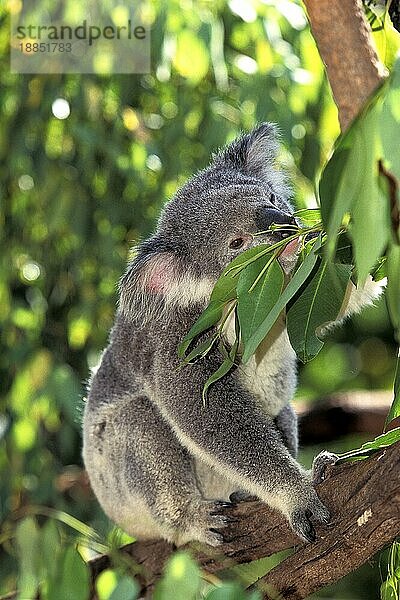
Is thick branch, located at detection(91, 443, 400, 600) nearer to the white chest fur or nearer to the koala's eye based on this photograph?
the white chest fur

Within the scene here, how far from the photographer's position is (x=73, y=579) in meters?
1.42

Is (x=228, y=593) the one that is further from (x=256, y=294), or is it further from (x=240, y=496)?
(x=240, y=496)

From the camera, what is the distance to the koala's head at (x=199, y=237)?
2403 mm

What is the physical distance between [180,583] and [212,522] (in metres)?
1.33

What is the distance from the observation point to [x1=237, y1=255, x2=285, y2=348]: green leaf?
139cm

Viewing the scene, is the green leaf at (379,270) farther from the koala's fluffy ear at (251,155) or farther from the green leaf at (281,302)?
the koala's fluffy ear at (251,155)

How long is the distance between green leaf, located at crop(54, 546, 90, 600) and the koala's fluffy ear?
5.40ft

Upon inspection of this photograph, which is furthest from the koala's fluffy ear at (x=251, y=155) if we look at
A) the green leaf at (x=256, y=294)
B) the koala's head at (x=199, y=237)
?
the green leaf at (x=256, y=294)

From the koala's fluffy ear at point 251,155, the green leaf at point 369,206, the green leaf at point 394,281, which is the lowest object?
the koala's fluffy ear at point 251,155

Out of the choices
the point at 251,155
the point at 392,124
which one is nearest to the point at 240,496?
the point at 251,155

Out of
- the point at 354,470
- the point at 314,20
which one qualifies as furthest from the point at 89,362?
the point at 354,470

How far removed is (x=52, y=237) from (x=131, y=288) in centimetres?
192

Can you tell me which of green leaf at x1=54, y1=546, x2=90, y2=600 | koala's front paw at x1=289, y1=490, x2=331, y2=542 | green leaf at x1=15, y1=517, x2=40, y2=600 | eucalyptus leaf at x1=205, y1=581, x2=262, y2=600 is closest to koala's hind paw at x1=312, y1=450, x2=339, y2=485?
koala's front paw at x1=289, y1=490, x2=331, y2=542

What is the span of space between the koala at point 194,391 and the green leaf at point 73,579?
0.73 m
